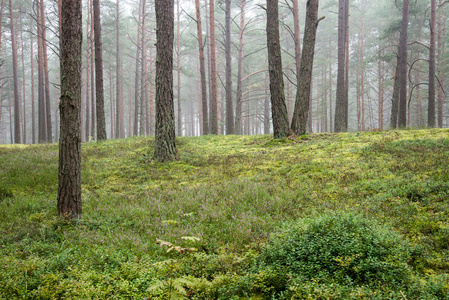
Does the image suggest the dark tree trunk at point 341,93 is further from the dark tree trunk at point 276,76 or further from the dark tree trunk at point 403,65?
the dark tree trunk at point 276,76

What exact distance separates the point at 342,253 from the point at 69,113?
5.41 meters

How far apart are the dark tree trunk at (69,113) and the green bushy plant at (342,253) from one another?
4.16 meters

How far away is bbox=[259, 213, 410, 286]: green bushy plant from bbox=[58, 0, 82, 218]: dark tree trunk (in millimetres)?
4157

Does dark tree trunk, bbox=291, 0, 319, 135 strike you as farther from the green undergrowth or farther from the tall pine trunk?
the green undergrowth

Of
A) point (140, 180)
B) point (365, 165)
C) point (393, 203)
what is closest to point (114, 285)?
point (393, 203)

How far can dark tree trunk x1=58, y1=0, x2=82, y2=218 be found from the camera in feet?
17.3

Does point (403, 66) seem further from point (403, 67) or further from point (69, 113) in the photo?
point (69, 113)

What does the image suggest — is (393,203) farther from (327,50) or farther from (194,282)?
(327,50)

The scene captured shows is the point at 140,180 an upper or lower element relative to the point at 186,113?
lower

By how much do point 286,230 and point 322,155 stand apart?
5569 mm

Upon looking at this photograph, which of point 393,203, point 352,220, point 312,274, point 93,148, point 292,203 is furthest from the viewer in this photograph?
point 93,148

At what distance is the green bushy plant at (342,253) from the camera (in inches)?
110

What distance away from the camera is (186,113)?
70.2 m

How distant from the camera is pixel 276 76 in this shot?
1232cm
